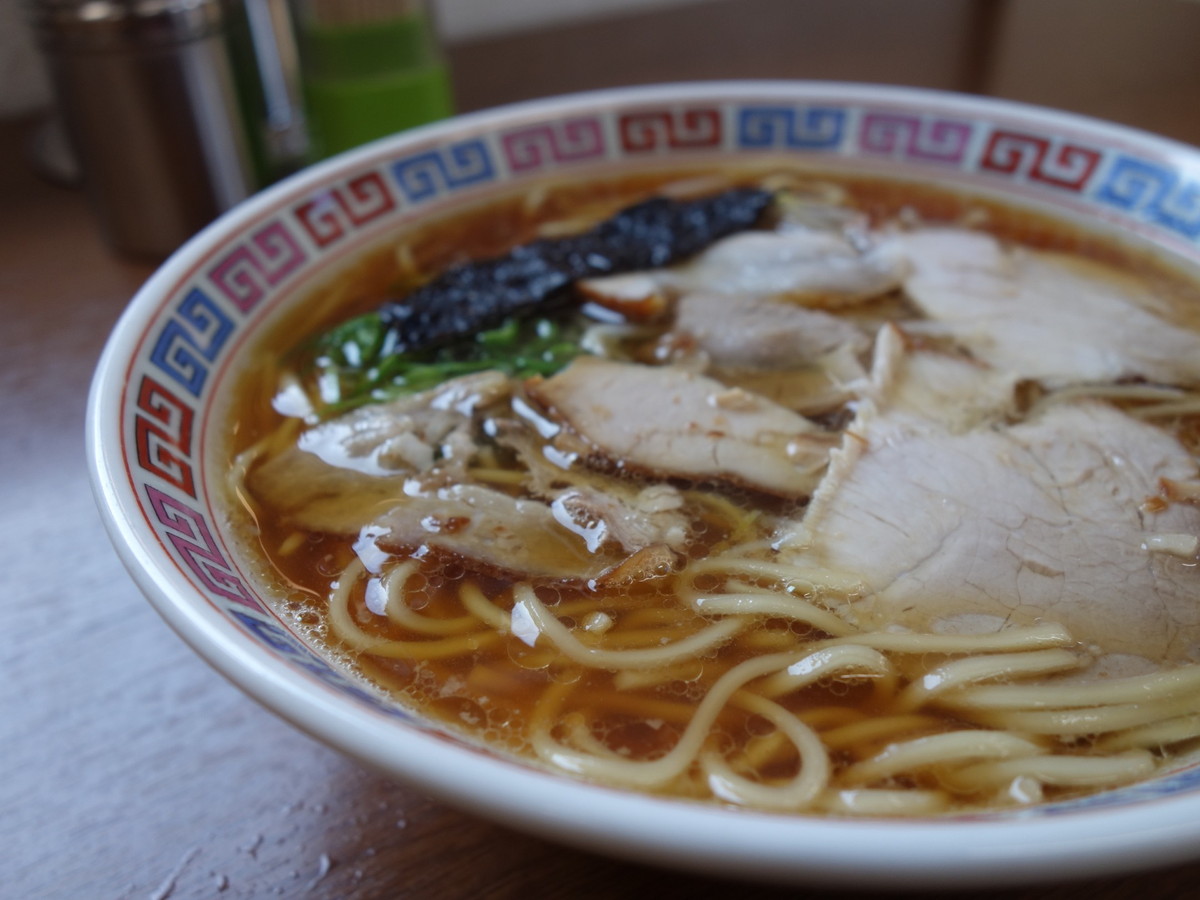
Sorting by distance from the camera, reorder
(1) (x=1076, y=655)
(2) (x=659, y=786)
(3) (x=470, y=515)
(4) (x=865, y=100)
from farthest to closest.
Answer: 1. (4) (x=865, y=100)
2. (3) (x=470, y=515)
3. (1) (x=1076, y=655)
4. (2) (x=659, y=786)

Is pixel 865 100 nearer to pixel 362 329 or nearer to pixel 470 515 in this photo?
pixel 362 329

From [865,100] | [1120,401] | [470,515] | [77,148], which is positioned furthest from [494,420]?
[77,148]

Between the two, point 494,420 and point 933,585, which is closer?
point 933,585

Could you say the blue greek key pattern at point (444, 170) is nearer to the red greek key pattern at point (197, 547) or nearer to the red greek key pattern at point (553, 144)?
the red greek key pattern at point (553, 144)

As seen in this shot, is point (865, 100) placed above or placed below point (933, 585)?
above

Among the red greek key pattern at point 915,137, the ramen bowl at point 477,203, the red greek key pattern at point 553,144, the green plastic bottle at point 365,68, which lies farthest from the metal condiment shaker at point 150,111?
the red greek key pattern at point 915,137

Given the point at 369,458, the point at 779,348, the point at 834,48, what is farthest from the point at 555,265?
the point at 834,48

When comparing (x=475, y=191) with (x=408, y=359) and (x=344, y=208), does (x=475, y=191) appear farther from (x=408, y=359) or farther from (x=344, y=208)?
(x=408, y=359)
